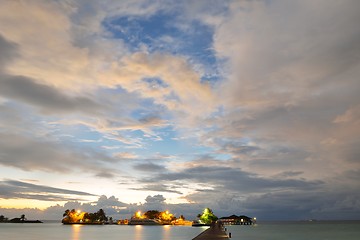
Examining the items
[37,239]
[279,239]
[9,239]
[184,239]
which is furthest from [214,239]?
[9,239]

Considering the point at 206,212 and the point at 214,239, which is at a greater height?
the point at 206,212

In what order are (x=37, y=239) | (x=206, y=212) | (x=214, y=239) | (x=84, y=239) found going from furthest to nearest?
(x=206, y=212) → (x=37, y=239) → (x=84, y=239) → (x=214, y=239)

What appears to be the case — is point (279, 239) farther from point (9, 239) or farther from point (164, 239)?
point (9, 239)

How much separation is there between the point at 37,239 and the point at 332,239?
319ft

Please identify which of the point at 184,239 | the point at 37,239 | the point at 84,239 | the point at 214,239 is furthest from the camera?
the point at 37,239

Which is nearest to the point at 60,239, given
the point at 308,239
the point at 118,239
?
the point at 118,239

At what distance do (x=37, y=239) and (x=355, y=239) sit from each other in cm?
10612

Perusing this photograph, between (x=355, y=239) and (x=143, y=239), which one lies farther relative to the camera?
(x=355, y=239)

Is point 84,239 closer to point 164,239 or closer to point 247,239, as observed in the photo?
point 164,239

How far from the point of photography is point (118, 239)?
340ft

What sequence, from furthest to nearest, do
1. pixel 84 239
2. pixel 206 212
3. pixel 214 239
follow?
pixel 206 212, pixel 84 239, pixel 214 239

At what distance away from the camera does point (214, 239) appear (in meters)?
56.6

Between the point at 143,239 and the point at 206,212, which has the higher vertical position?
the point at 206,212

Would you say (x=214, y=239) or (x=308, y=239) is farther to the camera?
(x=308, y=239)
